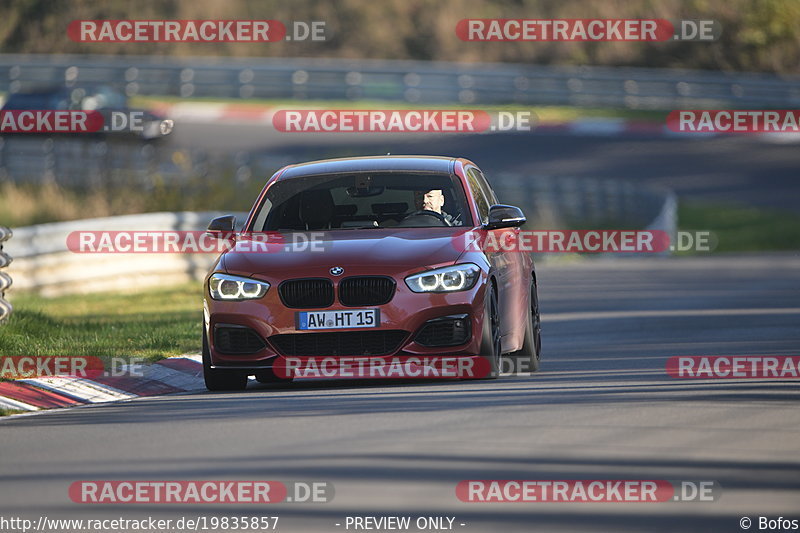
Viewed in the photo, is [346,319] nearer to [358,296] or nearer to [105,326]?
[358,296]

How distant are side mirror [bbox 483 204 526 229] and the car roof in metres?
0.60

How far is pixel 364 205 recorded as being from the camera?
12.8 metres

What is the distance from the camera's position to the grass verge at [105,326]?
45.3 feet

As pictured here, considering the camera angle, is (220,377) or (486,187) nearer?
(220,377)

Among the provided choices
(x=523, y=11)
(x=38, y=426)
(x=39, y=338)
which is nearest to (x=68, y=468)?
(x=38, y=426)

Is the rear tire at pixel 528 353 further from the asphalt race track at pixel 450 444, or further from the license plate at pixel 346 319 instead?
the license plate at pixel 346 319

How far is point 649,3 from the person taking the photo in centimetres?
5631

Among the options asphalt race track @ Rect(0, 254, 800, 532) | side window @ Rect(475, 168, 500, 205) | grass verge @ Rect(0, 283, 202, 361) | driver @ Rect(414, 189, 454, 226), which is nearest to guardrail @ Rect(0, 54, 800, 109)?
grass verge @ Rect(0, 283, 202, 361)

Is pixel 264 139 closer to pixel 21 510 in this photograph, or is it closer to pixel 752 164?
pixel 752 164

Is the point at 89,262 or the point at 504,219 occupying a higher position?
the point at 89,262

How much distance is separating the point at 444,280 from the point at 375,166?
1.71m

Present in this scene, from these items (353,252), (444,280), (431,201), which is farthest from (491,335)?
(431,201)

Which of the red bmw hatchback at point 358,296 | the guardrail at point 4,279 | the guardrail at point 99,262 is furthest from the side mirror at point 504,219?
the guardrail at point 99,262

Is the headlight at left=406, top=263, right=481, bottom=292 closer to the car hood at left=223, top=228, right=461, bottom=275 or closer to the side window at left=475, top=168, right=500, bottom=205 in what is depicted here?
the car hood at left=223, top=228, right=461, bottom=275
